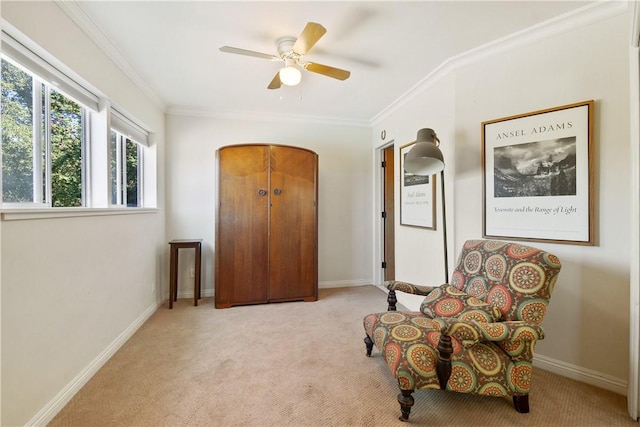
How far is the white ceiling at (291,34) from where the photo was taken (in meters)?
1.68

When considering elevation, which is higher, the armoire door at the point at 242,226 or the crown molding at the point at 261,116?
the crown molding at the point at 261,116

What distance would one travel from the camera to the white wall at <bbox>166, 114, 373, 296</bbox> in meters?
3.43

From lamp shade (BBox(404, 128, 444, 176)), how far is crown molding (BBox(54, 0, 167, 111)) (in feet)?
7.60

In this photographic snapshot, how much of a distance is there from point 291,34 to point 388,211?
2718mm

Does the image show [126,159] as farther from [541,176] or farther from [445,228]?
[541,176]

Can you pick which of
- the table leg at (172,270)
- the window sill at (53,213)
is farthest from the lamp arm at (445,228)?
the table leg at (172,270)

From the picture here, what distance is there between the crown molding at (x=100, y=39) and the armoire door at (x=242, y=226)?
3.19 ft

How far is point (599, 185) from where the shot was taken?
1.68m

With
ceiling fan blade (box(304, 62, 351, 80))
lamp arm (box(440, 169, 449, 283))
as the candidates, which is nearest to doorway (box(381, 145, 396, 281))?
lamp arm (box(440, 169, 449, 283))

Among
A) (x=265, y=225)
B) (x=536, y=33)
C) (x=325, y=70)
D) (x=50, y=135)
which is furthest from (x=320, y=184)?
(x=50, y=135)

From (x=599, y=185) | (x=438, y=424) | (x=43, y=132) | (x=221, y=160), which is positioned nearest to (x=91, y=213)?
(x=43, y=132)

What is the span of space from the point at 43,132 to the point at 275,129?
2440 mm

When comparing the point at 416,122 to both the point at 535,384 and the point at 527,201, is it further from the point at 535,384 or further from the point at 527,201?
the point at 535,384

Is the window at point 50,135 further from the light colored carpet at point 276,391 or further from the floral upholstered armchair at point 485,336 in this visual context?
the floral upholstered armchair at point 485,336
